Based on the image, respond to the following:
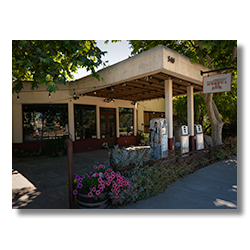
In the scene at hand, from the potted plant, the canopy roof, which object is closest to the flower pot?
the potted plant

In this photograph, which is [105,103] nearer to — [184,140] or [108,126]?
[108,126]

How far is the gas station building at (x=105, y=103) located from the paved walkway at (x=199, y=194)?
1.58 metres

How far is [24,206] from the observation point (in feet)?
11.1

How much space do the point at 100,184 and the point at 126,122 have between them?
8561 millimetres

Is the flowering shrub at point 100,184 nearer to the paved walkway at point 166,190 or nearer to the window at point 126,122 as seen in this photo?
the paved walkway at point 166,190

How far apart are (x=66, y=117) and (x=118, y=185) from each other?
6524 millimetres

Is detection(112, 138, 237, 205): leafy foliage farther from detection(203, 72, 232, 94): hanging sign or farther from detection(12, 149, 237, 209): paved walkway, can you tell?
detection(203, 72, 232, 94): hanging sign

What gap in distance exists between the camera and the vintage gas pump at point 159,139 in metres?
5.52

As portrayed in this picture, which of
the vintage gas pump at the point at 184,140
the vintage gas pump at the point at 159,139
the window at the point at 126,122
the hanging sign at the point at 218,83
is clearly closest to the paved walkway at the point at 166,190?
the vintage gas pump at the point at 184,140

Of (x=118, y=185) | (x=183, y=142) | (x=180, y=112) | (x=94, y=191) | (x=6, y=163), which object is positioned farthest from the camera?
(x=180, y=112)

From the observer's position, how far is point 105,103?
34.0 ft

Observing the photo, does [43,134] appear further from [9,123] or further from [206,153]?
[206,153]

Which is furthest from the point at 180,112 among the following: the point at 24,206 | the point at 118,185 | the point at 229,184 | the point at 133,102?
the point at 24,206

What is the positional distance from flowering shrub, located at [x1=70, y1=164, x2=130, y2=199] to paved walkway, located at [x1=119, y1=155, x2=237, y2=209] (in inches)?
14.4
